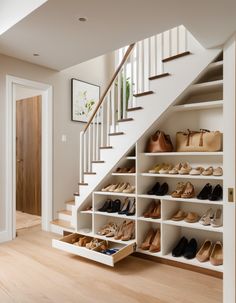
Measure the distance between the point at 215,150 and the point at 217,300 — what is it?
1.30m

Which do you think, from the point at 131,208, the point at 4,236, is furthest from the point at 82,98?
the point at 4,236

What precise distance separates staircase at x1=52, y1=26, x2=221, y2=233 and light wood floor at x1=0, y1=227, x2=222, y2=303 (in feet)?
2.36

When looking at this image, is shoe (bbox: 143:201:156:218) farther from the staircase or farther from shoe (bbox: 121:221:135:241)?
the staircase

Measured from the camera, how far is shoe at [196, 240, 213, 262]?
8.41 feet

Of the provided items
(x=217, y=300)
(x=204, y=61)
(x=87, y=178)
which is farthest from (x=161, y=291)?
(x=204, y=61)

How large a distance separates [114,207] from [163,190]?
2.29 feet

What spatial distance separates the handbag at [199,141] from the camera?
8.53 ft

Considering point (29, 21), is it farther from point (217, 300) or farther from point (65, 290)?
point (217, 300)

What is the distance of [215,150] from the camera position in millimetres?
2600

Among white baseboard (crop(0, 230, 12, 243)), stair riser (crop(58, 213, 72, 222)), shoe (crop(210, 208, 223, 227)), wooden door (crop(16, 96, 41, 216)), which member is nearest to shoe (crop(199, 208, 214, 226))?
shoe (crop(210, 208, 223, 227))

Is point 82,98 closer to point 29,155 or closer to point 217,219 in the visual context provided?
point 29,155

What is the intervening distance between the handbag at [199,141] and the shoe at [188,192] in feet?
1.27

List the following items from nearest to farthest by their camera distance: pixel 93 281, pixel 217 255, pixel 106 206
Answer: pixel 93 281
pixel 217 255
pixel 106 206

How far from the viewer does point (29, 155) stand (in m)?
5.00
